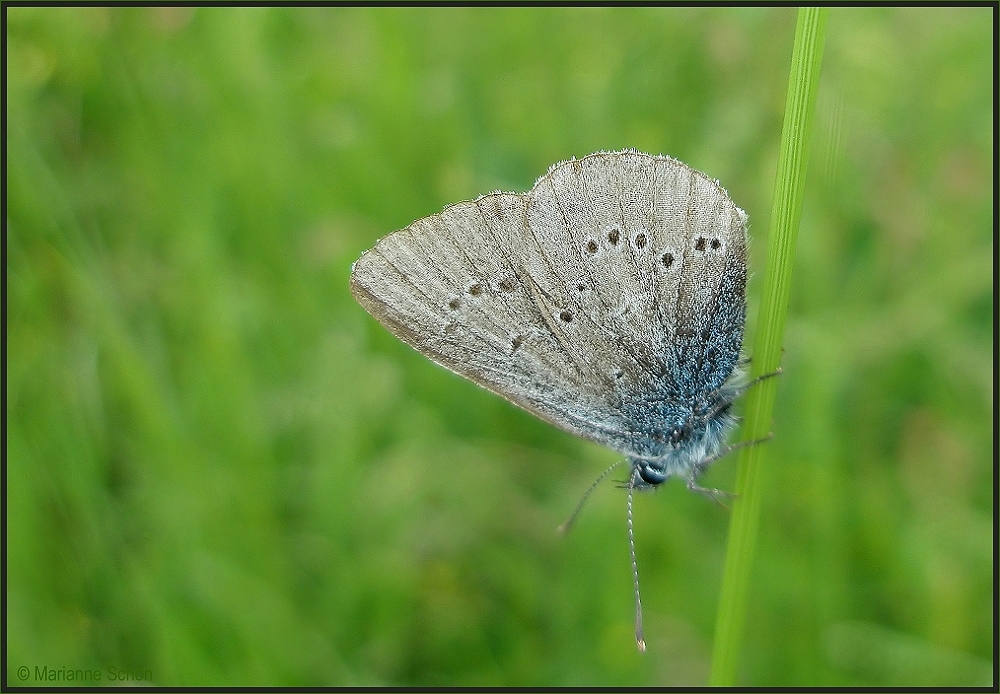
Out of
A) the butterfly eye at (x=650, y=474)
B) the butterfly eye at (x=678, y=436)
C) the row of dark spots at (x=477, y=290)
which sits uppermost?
the row of dark spots at (x=477, y=290)

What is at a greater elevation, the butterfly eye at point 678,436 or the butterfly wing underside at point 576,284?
the butterfly wing underside at point 576,284

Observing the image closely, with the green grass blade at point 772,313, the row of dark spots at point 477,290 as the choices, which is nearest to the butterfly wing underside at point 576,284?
the row of dark spots at point 477,290

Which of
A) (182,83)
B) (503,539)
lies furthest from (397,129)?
(503,539)

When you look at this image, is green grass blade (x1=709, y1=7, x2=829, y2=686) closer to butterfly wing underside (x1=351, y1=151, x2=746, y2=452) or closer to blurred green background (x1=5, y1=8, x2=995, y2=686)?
butterfly wing underside (x1=351, y1=151, x2=746, y2=452)

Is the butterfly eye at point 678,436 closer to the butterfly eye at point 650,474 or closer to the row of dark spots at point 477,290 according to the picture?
the butterfly eye at point 650,474

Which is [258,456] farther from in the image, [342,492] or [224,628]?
[224,628]

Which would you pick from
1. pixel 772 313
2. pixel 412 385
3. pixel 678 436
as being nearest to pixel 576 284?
pixel 678 436
